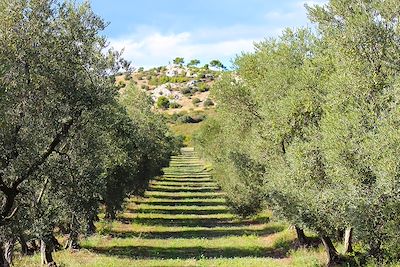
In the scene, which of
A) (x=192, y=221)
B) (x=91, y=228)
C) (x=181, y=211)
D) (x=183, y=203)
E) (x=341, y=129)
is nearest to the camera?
(x=341, y=129)

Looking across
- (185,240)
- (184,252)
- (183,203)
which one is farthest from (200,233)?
(183,203)

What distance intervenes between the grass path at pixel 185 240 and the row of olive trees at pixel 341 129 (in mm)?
3822

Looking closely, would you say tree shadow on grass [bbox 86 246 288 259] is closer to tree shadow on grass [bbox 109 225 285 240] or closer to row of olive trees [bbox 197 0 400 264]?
row of olive trees [bbox 197 0 400 264]

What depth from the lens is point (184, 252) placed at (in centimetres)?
3325

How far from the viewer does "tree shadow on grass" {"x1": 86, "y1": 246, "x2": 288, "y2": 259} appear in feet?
105

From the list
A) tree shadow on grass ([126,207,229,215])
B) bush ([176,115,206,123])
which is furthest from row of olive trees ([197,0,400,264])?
bush ([176,115,206,123])

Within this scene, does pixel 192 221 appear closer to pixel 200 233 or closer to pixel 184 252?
pixel 200 233

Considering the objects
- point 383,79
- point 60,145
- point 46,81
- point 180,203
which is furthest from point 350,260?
point 180,203

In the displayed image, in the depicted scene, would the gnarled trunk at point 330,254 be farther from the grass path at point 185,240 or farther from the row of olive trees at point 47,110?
the row of olive trees at point 47,110

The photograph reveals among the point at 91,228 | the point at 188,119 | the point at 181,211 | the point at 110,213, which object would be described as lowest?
the point at 181,211

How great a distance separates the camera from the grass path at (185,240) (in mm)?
28781

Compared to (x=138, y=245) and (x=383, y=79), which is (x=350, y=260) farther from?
(x=138, y=245)

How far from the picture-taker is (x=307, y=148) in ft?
76.8

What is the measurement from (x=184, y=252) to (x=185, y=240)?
4064 mm
